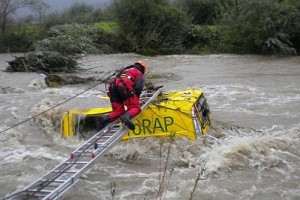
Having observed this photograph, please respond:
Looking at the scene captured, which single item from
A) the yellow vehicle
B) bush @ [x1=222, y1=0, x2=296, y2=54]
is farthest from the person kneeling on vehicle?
bush @ [x1=222, y1=0, x2=296, y2=54]

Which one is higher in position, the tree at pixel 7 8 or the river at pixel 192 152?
the tree at pixel 7 8

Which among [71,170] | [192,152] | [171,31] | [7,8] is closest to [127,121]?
[192,152]

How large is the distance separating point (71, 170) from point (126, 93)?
2400 mm

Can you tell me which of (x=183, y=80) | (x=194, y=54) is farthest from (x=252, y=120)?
(x=194, y=54)

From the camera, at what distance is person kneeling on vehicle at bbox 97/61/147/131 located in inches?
328

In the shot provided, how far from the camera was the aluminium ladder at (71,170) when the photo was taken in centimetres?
541

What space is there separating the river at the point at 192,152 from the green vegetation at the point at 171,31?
1011 centimetres

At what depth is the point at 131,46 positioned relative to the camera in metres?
30.4

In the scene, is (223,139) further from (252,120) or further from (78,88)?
(78,88)

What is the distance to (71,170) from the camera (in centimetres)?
629

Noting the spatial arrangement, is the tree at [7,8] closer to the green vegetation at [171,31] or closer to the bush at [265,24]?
the green vegetation at [171,31]

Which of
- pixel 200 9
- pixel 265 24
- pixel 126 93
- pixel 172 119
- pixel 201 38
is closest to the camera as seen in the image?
pixel 126 93

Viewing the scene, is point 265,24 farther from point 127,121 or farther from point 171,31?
point 127,121

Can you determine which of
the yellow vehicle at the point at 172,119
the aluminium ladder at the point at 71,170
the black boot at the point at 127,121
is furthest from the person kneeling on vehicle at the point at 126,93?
the yellow vehicle at the point at 172,119
